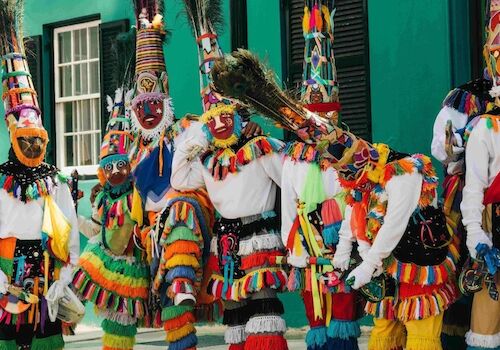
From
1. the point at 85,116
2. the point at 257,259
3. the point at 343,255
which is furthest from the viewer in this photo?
the point at 85,116

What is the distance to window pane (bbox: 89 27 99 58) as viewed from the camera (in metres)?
12.9

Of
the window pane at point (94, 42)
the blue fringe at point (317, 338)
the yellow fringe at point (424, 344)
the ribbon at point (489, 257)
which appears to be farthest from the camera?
the window pane at point (94, 42)

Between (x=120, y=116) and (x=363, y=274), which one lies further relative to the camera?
(x=120, y=116)

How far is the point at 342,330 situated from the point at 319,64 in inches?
74.2

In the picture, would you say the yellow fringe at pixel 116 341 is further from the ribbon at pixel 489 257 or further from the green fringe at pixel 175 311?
the ribbon at pixel 489 257

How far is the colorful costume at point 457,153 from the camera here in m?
7.61

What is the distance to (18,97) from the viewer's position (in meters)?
8.94

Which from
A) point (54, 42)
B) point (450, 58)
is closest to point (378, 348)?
point (450, 58)

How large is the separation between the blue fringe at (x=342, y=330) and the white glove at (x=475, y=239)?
1045 millimetres

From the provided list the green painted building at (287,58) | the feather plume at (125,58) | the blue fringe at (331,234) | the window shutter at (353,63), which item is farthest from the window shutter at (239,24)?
the blue fringe at (331,234)

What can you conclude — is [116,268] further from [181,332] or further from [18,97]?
[18,97]

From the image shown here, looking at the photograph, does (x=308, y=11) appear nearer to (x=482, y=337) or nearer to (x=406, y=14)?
(x=406, y=14)

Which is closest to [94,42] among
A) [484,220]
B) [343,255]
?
[343,255]

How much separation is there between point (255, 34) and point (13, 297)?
160 inches
